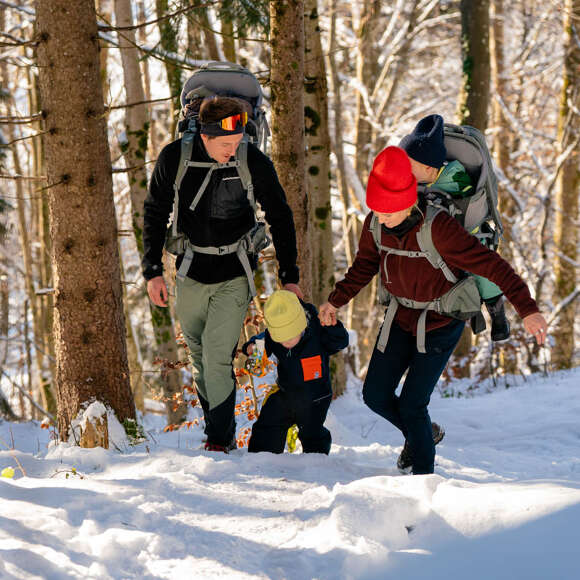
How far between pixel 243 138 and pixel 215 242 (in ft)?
2.19

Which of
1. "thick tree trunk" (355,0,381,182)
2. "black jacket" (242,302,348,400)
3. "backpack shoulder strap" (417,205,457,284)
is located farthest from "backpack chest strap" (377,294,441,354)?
"thick tree trunk" (355,0,381,182)

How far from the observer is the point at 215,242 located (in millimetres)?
3744

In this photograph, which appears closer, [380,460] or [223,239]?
[223,239]

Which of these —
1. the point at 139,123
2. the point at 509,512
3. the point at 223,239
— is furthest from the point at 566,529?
the point at 139,123

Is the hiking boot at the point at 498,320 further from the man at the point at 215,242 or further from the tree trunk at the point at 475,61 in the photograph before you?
the tree trunk at the point at 475,61

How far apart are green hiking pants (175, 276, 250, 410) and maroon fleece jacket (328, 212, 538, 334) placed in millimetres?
625

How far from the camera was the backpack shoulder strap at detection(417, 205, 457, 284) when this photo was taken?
3.21 metres

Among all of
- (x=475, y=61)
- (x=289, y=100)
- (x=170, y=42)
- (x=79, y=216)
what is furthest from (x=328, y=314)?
(x=475, y=61)

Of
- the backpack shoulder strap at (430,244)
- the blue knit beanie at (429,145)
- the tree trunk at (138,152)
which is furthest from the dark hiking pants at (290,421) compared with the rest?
the tree trunk at (138,152)

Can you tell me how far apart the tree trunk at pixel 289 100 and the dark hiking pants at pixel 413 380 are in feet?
6.78

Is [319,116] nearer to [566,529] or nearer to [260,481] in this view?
[260,481]

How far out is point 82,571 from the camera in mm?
2180

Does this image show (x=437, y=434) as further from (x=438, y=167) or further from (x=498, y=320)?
(x=438, y=167)

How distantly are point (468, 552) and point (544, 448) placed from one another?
10.6 ft
